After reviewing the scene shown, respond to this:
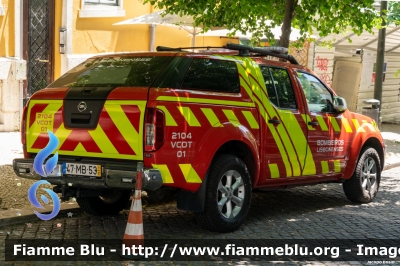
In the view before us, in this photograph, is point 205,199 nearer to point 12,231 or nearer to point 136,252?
point 136,252

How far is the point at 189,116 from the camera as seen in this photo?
7273 millimetres

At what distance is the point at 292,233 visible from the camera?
26.2ft

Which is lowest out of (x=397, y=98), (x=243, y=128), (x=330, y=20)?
(x=397, y=98)

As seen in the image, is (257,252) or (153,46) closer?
(257,252)

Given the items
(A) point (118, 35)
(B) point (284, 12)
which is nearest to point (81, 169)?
(B) point (284, 12)

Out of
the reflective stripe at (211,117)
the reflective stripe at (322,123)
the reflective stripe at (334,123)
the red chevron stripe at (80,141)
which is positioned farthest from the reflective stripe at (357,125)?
the red chevron stripe at (80,141)

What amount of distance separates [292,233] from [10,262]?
298cm

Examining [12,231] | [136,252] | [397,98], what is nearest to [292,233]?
[136,252]

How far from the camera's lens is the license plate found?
7.18m

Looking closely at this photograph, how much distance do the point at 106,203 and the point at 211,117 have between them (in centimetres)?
183

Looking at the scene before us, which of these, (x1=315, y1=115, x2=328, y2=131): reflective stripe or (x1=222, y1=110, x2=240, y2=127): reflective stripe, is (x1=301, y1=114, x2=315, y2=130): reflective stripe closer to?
(x1=315, y1=115, x2=328, y2=131): reflective stripe

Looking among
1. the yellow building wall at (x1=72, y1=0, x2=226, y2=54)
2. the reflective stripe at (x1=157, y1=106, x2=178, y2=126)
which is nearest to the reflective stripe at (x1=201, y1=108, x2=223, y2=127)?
the reflective stripe at (x1=157, y1=106, x2=178, y2=126)

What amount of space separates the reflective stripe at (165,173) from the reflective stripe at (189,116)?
0.50 m

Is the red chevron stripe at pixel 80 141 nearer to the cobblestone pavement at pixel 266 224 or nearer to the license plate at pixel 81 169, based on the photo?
the license plate at pixel 81 169
